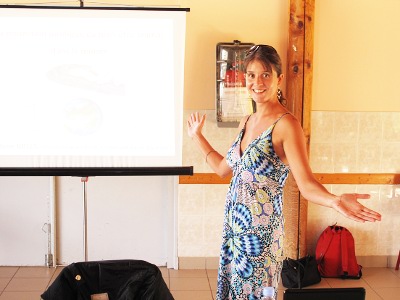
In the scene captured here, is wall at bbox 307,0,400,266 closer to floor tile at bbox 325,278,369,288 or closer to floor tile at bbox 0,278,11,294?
floor tile at bbox 325,278,369,288

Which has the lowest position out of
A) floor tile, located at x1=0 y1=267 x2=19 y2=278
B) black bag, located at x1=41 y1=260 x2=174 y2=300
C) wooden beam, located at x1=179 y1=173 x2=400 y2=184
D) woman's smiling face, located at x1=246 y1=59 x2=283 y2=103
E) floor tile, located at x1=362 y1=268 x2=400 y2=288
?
floor tile, located at x1=362 y1=268 x2=400 y2=288

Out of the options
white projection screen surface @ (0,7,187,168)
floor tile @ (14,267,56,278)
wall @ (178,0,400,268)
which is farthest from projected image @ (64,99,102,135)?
floor tile @ (14,267,56,278)

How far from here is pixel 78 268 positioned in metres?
2.22

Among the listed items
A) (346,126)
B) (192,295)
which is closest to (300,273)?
(192,295)

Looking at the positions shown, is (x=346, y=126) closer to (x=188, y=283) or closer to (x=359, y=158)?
(x=359, y=158)

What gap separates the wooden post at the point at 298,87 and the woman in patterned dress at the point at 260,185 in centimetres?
187

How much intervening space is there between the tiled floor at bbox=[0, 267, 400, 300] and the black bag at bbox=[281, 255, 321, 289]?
71 millimetres

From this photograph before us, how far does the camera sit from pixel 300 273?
4.08 m

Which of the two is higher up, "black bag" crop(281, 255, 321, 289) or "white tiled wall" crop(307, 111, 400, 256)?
"white tiled wall" crop(307, 111, 400, 256)

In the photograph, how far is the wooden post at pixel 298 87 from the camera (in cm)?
412

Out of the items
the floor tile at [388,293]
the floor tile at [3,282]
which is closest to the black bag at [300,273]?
the floor tile at [388,293]

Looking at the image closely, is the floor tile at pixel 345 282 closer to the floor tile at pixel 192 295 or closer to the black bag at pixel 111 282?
the floor tile at pixel 192 295

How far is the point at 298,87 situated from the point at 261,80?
196cm

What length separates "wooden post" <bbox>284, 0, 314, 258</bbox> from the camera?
412 centimetres
